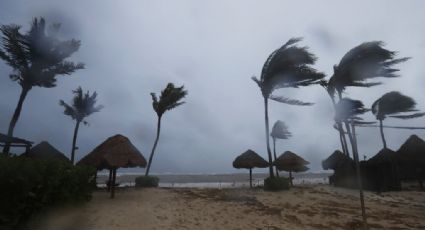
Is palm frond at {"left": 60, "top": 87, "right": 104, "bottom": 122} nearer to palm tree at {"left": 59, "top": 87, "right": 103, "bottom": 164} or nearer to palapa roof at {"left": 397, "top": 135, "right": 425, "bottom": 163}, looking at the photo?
palm tree at {"left": 59, "top": 87, "right": 103, "bottom": 164}

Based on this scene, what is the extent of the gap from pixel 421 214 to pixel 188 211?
31.6ft

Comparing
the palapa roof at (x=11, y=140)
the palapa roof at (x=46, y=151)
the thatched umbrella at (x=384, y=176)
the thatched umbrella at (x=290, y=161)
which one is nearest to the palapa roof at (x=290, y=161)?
the thatched umbrella at (x=290, y=161)

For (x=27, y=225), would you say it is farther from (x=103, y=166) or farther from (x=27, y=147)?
(x=27, y=147)

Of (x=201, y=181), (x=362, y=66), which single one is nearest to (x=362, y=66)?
(x=362, y=66)

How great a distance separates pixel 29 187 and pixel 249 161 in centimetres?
1665

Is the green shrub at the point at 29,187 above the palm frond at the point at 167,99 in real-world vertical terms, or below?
below

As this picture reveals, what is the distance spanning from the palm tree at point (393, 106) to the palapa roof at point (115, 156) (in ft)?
76.4

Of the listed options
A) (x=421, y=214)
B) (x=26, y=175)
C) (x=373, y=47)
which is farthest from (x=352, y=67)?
(x=26, y=175)

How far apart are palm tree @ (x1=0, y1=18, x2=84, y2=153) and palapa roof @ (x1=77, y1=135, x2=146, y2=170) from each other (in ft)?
20.7

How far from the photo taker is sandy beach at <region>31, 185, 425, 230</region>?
8492 millimetres

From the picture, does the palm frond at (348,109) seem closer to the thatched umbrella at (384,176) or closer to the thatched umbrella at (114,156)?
the thatched umbrella at (114,156)

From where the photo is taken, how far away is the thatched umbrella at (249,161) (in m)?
21.5

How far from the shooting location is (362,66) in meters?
13.6

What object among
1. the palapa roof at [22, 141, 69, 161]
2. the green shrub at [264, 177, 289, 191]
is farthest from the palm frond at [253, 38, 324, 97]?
the palapa roof at [22, 141, 69, 161]
